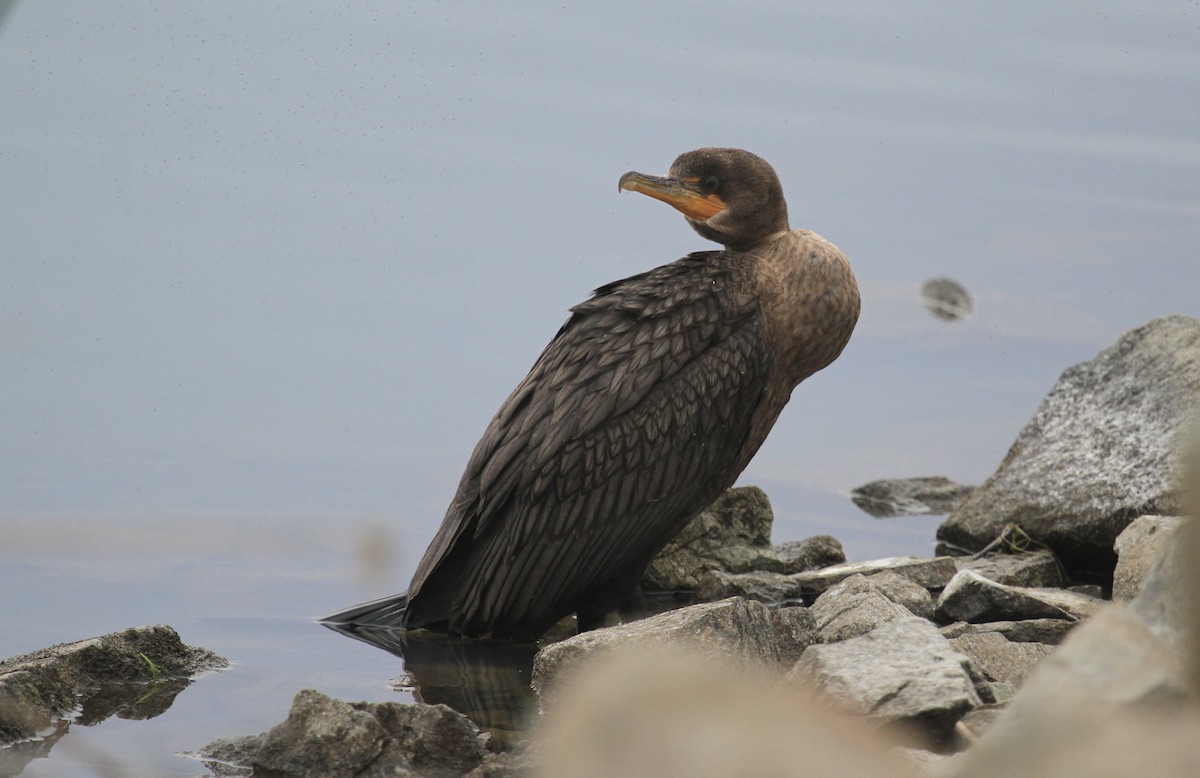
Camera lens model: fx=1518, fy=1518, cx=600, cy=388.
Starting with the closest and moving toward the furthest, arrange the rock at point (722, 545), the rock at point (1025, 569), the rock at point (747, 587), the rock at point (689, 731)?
the rock at point (689, 731) → the rock at point (747, 587) → the rock at point (1025, 569) → the rock at point (722, 545)

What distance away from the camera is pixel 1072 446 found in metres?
8.42

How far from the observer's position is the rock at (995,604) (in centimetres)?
661

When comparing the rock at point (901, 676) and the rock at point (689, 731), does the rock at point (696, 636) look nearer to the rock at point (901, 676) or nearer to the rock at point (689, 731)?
the rock at point (901, 676)

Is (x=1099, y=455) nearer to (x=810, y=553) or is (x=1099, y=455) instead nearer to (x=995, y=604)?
(x=810, y=553)

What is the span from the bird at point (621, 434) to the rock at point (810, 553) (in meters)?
1.62

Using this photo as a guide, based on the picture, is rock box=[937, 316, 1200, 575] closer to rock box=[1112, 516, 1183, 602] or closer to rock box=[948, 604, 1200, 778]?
rock box=[1112, 516, 1183, 602]

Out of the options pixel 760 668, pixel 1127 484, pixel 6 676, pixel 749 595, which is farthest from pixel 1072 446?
pixel 6 676

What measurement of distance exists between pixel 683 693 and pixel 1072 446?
6.68 m

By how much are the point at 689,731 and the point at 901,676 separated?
2.36 m

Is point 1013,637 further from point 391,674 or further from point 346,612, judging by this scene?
point 346,612

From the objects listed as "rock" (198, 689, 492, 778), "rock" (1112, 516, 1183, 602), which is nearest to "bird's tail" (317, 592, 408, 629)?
"rock" (198, 689, 492, 778)

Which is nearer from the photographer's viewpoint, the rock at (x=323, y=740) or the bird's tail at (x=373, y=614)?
the rock at (x=323, y=740)

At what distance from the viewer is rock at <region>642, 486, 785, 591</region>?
7832 mm

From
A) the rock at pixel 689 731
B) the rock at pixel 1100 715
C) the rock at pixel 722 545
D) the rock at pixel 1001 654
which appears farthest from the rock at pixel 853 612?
the rock at pixel 689 731
